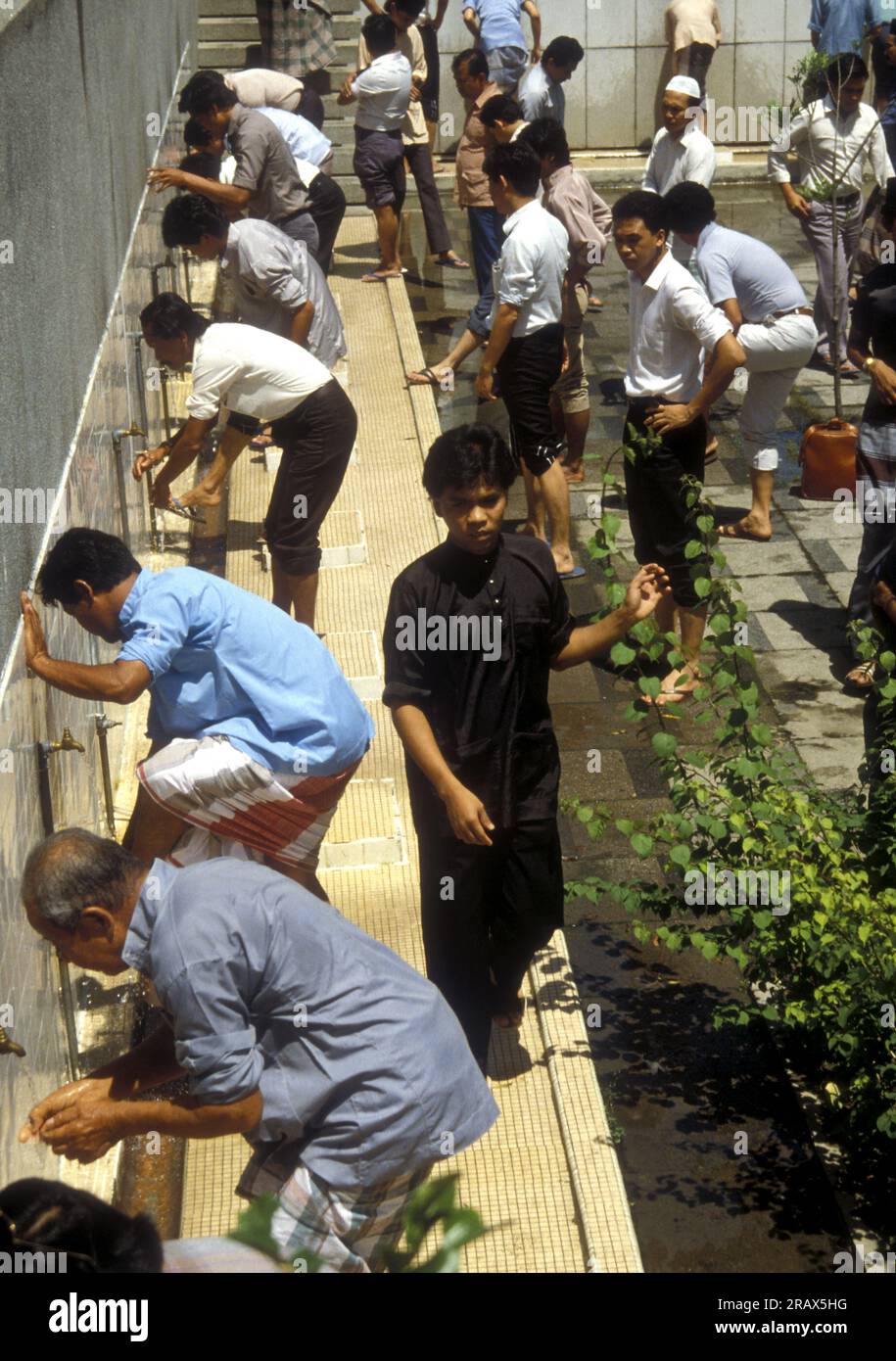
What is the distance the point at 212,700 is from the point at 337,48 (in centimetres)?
1117

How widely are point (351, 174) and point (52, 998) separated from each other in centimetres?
1088

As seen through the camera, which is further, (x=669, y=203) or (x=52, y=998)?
(x=669, y=203)

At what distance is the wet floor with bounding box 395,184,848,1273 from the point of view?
4535 mm

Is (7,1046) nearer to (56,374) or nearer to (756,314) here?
(56,374)

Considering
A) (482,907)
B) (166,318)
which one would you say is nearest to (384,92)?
(166,318)

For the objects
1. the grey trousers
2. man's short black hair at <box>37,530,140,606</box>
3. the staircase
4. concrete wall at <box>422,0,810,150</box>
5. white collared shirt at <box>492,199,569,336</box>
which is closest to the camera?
man's short black hair at <box>37,530,140,606</box>

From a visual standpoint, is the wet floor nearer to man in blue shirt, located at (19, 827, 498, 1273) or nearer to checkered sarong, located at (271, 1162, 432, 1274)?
checkered sarong, located at (271, 1162, 432, 1274)

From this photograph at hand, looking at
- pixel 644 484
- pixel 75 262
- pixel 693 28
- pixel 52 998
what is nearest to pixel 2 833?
pixel 52 998

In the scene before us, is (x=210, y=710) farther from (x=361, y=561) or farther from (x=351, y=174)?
(x=351, y=174)

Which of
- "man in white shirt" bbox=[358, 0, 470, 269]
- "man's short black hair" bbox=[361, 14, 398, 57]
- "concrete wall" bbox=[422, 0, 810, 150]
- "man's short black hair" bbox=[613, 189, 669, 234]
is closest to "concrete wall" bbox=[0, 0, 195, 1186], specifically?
"man's short black hair" bbox=[613, 189, 669, 234]

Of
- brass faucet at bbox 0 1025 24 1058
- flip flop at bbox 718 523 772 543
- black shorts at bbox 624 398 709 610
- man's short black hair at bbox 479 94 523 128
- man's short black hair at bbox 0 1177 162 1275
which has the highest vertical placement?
man's short black hair at bbox 479 94 523 128

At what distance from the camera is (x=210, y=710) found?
15.0ft

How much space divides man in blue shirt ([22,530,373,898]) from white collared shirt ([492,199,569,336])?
321 centimetres

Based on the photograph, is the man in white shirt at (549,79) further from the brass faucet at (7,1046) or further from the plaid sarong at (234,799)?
the brass faucet at (7,1046)
